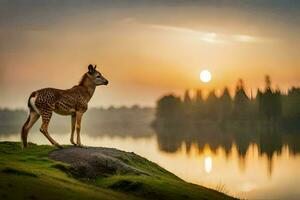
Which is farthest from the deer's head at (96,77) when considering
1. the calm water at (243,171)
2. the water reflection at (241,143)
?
the water reflection at (241,143)

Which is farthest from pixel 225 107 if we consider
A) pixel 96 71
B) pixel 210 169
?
pixel 96 71

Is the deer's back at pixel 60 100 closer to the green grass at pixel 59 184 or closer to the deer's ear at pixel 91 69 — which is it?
the deer's ear at pixel 91 69

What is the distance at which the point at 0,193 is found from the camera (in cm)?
1731

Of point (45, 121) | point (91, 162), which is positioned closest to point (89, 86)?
point (45, 121)

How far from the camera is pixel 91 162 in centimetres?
2481

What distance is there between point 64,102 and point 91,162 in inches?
151

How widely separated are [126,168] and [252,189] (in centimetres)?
1900

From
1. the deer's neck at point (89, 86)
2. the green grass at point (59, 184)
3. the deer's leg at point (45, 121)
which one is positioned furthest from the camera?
the deer's neck at point (89, 86)

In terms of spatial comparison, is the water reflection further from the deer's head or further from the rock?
the rock

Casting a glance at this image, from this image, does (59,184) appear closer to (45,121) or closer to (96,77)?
(45,121)

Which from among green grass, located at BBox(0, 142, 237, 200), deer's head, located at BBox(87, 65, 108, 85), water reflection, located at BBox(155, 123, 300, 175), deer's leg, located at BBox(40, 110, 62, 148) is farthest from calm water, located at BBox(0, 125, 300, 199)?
deer's leg, located at BBox(40, 110, 62, 148)

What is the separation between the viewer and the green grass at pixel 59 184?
1847cm

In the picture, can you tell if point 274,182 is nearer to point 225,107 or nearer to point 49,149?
point 49,149

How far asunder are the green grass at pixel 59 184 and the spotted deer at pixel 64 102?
1348 millimetres
